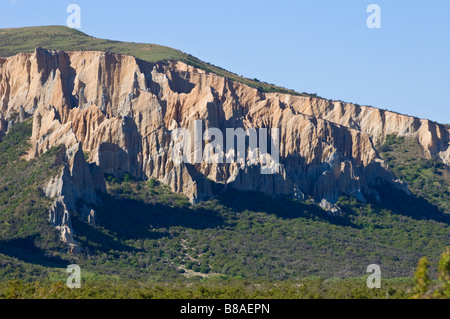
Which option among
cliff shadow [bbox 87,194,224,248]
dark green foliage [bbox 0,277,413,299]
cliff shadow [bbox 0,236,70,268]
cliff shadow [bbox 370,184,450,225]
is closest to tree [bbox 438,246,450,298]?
dark green foliage [bbox 0,277,413,299]

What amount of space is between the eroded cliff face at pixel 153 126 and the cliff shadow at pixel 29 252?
5.84 m

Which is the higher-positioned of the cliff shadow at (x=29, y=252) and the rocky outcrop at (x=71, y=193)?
the rocky outcrop at (x=71, y=193)

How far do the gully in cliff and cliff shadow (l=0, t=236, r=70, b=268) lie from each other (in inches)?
973

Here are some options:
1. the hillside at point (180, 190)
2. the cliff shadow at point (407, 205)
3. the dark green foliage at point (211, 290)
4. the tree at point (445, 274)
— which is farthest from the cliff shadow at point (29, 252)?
the tree at point (445, 274)

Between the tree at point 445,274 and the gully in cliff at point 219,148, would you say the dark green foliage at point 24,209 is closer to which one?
the gully in cliff at point 219,148

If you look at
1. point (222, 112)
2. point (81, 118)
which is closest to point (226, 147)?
point (222, 112)

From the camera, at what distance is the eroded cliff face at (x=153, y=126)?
142 m

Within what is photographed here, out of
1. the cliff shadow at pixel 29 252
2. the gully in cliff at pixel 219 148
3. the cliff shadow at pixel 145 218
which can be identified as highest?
the gully in cliff at pixel 219 148

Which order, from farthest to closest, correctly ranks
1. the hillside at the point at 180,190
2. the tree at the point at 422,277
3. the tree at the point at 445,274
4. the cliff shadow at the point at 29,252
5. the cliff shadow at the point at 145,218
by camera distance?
1. the cliff shadow at the point at 145,218
2. the hillside at the point at 180,190
3. the cliff shadow at the point at 29,252
4. the tree at the point at 445,274
5. the tree at the point at 422,277

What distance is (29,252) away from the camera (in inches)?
4862

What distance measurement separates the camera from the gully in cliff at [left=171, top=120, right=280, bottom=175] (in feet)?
478

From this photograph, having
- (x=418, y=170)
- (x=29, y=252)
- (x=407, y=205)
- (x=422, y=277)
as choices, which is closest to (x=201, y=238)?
(x=29, y=252)
